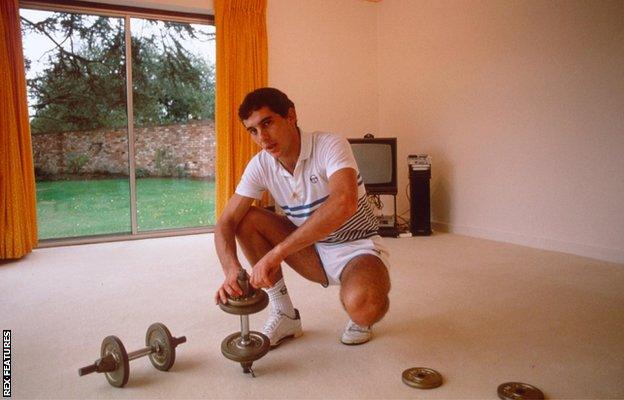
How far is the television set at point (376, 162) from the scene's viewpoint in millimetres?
4199

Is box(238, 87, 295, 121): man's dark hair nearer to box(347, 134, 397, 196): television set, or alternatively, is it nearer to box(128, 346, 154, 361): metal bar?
box(128, 346, 154, 361): metal bar

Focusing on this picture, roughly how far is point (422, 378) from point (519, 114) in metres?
2.81

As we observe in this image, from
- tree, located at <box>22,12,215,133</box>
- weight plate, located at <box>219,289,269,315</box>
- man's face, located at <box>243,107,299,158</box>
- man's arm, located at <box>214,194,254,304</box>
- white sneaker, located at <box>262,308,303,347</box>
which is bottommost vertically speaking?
white sneaker, located at <box>262,308,303,347</box>

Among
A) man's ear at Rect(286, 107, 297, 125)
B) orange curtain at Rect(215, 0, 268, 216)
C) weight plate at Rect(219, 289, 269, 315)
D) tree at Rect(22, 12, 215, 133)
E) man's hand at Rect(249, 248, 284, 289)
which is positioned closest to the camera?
weight plate at Rect(219, 289, 269, 315)

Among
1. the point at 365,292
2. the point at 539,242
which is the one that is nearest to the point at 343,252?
the point at 365,292

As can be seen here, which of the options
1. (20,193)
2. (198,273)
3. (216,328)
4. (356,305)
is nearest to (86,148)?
(20,193)

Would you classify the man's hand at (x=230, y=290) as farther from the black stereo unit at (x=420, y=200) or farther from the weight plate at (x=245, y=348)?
the black stereo unit at (x=420, y=200)

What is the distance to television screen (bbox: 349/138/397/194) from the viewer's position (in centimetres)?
420

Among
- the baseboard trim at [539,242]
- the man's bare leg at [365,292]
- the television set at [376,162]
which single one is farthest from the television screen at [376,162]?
the man's bare leg at [365,292]

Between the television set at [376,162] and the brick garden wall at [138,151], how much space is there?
165cm

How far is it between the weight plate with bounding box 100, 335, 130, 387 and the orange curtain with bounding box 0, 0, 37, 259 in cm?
250

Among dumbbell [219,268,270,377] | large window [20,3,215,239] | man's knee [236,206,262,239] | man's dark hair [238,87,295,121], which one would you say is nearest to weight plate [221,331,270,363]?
dumbbell [219,268,270,377]

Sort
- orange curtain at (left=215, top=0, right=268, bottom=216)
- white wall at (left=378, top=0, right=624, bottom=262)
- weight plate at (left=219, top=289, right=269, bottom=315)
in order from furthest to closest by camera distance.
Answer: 1. orange curtain at (left=215, top=0, right=268, bottom=216)
2. white wall at (left=378, top=0, right=624, bottom=262)
3. weight plate at (left=219, top=289, right=269, bottom=315)

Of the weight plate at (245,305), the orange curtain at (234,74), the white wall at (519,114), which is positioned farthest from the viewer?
the orange curtain at (234,74)
